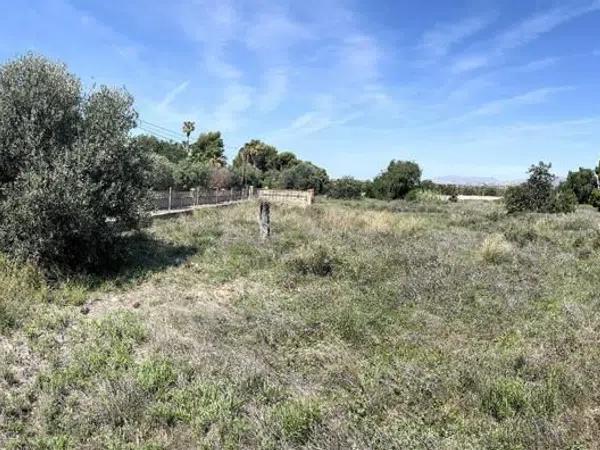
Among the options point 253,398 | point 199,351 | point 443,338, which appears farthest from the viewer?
point 443,338

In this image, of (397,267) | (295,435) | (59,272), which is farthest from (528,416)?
(59,272)

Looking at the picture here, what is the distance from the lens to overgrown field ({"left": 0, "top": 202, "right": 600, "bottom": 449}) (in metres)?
4.64

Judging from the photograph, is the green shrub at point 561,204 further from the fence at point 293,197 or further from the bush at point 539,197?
the fence at point 293,197

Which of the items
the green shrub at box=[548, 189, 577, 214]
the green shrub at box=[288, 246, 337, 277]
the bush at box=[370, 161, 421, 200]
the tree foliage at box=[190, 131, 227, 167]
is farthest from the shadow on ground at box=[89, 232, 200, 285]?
the tree foliage at box=[190, 131, 227, 167]

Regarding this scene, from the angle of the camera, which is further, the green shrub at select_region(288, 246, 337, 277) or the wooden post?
the wooden post

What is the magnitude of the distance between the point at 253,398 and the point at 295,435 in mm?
892

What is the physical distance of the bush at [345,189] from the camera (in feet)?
191

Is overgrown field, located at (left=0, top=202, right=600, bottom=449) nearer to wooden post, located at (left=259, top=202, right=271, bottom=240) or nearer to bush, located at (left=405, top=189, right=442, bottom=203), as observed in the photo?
wooden post, located at (left=259, top=202, right=271, bottom=240)

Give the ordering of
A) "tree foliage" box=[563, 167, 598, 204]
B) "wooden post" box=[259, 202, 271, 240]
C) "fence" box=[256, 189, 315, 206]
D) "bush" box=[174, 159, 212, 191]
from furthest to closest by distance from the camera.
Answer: "tree foliage" box=[563, 167, 598, 204] → "bush" box=[174, 159, 212, 191] → "fence" box=[256, 189, 315, 206] → "wooden post" box=[259, 202, 271, 240]

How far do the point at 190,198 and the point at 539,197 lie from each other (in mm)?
22626

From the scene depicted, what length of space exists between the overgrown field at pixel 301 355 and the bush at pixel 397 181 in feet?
151

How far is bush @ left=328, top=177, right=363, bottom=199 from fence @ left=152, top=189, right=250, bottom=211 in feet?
52.2

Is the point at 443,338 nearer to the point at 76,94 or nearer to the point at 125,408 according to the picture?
the point at 125,408

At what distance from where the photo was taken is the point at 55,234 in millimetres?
9852
